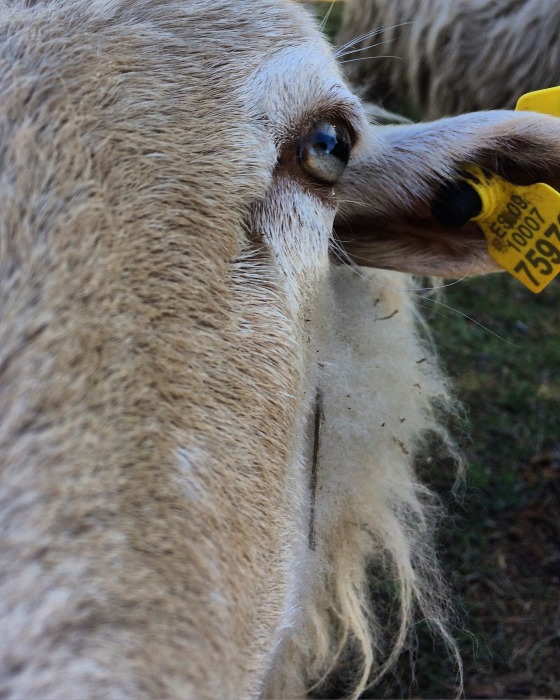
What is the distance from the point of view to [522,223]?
1.97 meters

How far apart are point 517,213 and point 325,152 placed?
0.58m

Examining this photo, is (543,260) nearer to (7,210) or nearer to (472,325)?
(7,210)

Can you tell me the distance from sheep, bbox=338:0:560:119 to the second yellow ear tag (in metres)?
1.48

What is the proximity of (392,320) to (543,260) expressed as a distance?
58 cm

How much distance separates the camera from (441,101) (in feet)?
11.6

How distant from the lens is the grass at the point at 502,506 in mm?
2980

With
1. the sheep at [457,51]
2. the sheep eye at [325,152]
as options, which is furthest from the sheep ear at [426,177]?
the sheep at [457,51]

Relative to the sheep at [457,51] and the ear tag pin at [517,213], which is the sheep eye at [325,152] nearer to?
the ear tag pin at [517,213]

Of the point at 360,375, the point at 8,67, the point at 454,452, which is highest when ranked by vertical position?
the point at 8,67

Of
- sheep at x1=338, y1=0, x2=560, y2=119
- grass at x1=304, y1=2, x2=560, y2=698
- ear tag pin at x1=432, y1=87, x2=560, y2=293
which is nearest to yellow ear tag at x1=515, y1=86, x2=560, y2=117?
ear tag pin at x1=432, y1=87, x2=560, y2=293

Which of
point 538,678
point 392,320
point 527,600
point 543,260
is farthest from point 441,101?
point 538,678

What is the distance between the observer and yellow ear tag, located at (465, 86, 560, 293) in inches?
75.5

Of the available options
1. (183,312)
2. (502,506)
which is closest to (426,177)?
(183,312)

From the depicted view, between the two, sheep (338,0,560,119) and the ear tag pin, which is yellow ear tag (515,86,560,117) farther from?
sheep (338,0,560,119)
